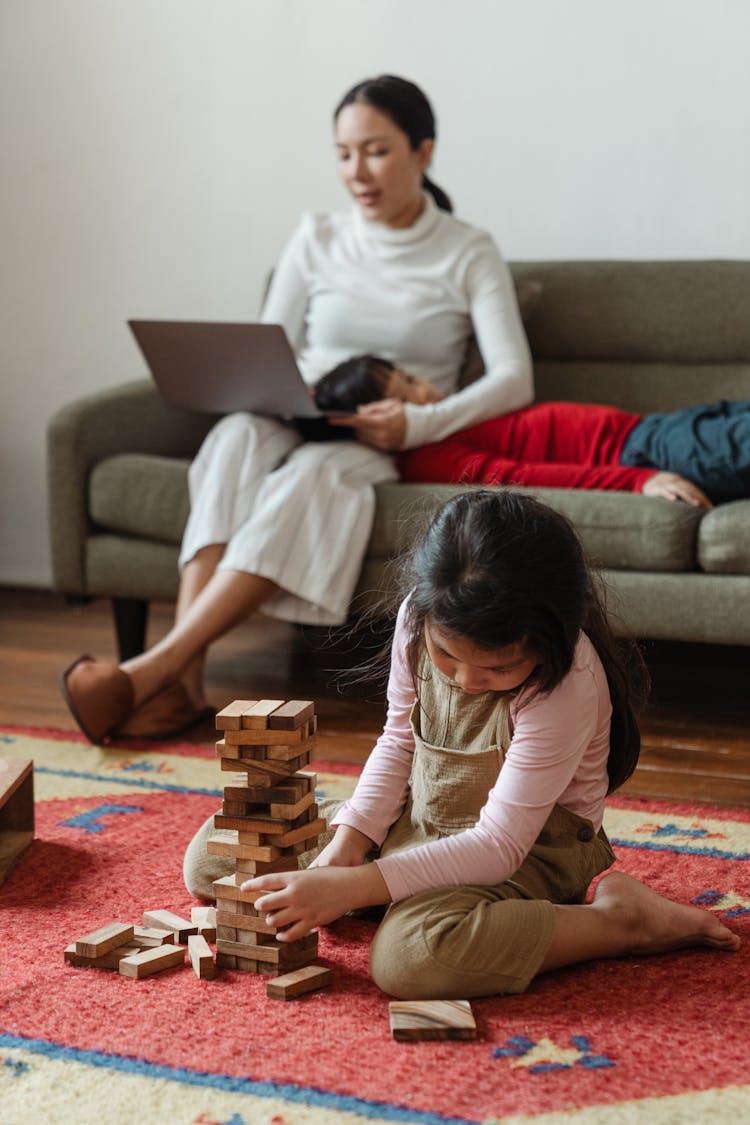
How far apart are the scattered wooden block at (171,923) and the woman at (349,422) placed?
27.2 inches

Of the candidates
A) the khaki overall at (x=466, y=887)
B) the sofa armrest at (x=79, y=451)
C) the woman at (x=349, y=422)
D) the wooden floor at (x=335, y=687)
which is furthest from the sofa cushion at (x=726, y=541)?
the sofa armrest at (x=79, y=451)

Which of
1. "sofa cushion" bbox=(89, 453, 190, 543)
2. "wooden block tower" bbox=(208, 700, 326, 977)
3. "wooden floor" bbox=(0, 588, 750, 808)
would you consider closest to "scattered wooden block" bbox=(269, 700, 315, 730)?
"wooden block tower" bbox=(208, 700, 326, 977)

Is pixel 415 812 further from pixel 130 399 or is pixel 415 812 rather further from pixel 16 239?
pixel 16 239

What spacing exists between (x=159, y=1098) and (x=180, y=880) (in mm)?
479

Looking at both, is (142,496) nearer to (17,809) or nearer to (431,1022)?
(17,809)

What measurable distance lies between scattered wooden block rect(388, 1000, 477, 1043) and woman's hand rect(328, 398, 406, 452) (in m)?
1.28

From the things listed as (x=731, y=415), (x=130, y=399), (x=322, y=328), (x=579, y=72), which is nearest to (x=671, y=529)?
(x=731, y=415)

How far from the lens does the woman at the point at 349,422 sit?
215cm

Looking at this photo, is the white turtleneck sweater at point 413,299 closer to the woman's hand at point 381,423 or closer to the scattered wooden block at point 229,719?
the woman's hand at point 381,423

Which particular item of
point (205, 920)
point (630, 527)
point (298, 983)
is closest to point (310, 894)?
point (298, 983)

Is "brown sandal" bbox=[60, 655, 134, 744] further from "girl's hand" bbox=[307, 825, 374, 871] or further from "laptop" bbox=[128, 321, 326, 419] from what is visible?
"girl's hand" bbox=[307, 825, 374, 871]

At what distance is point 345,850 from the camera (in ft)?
4.43

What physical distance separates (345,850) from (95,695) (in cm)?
80

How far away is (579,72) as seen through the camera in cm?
285
